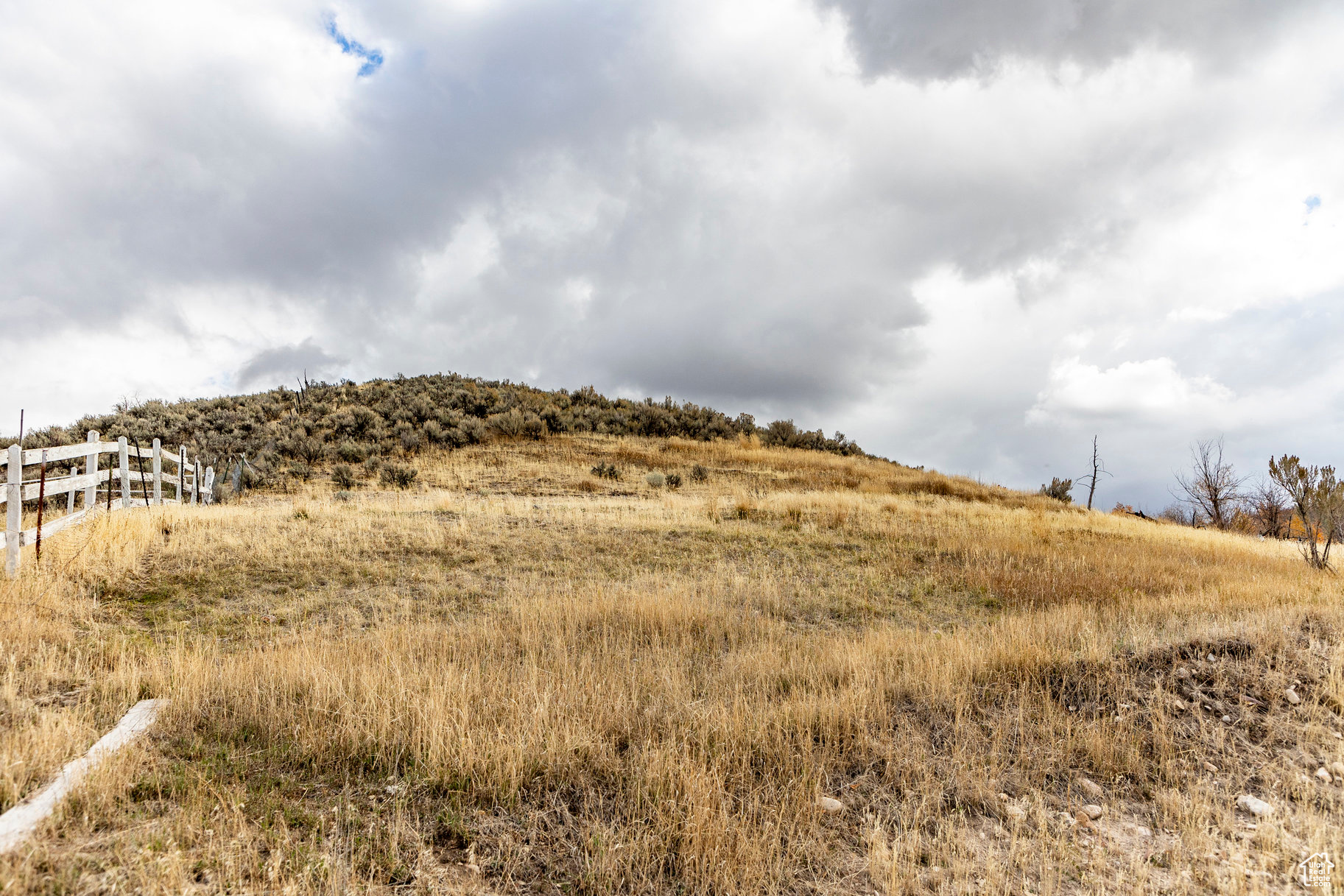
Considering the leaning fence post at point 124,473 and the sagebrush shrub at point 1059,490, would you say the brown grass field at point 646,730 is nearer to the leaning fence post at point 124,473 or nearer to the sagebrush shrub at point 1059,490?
the leaning fence post at point 124,473

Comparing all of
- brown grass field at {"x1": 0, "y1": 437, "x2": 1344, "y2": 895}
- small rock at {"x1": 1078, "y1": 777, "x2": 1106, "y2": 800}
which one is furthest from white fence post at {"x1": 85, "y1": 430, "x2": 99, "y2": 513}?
small rock at {"x1": 1078, "y1": 777, "x2": 1106, "y2": 800}

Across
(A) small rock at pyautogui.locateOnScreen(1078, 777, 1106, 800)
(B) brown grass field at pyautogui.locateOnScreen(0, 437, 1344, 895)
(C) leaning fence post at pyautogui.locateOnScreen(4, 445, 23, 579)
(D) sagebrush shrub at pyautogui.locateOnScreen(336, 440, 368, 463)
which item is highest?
(D) sagebrush shrub at pyautogui.locateOnScreen(336, 440, 368, 463)

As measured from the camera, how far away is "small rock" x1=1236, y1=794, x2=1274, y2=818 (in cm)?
448

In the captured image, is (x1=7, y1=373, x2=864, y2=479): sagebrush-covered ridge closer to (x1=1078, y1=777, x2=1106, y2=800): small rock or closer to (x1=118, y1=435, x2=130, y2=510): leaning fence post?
(x1=118, y1=435, x2=130, y2=510): leaning fence post

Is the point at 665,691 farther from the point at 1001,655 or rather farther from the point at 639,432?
the point at 639,432

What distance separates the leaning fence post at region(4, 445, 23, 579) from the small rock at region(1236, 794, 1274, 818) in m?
14.1

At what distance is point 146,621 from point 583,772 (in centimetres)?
825

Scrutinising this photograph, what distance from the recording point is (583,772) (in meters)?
4.55

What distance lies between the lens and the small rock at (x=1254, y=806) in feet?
14.7

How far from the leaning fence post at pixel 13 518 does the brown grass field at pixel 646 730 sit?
49cm

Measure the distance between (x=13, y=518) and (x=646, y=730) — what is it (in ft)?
33.4

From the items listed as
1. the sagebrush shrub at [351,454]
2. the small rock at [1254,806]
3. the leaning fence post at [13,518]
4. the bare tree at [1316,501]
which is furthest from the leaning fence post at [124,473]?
the bare tree at [1316,501]

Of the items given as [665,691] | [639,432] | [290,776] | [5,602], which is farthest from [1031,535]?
[639,432]

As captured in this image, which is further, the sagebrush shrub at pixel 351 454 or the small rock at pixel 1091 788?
the sagebrush shrub at pixel 351 454
